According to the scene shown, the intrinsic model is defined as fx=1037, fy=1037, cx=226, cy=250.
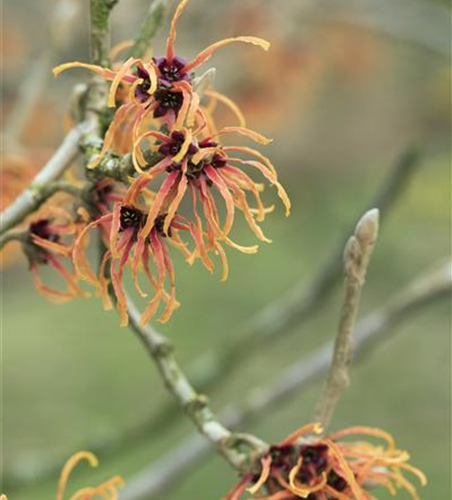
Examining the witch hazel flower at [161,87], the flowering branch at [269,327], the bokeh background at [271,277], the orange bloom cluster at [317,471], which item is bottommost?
the orange bloom cluster at [317,471]

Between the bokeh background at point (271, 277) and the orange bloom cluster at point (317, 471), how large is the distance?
1.00 m

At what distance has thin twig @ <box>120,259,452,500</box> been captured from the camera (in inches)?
57.4

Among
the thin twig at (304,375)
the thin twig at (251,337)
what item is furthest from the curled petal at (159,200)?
the thin twig at (251,337)

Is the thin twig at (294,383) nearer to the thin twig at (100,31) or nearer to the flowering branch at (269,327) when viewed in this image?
the flowering branch at (269,327)

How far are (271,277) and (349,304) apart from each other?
4519 millimetres

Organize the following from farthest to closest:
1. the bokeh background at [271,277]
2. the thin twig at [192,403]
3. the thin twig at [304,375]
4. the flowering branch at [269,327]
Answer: the bokeh background at [271,277] < the flowering branch at [269,327] < the thin twig at [304,375] < the thin twig at [192,403]

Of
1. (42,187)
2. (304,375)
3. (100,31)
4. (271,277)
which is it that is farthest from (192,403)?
(271,277)

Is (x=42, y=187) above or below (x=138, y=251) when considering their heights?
above

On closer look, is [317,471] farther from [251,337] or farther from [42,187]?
[251,337]

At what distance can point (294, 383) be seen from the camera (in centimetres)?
162

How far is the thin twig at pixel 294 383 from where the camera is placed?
146 centimetres

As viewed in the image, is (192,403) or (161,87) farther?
(192,403)

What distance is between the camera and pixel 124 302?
2.71 feet

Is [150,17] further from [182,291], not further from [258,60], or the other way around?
[182,291]
